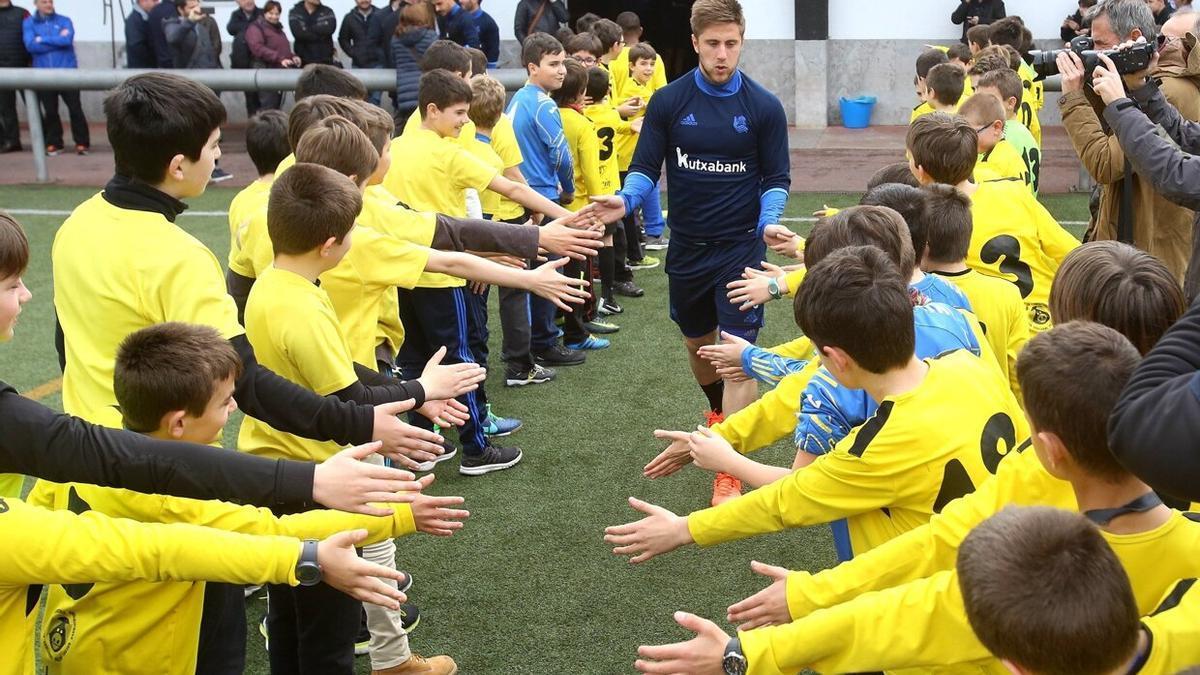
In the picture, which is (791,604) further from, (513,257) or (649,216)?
(649,216)

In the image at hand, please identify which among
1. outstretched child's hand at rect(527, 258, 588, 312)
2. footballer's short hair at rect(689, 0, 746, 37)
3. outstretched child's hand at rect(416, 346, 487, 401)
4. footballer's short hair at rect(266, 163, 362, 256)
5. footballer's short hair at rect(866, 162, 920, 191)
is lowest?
outstretched child's hand at rect(416, 346, 487, 401)

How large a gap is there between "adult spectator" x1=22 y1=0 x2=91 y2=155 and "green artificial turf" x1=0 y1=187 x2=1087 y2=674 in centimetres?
887

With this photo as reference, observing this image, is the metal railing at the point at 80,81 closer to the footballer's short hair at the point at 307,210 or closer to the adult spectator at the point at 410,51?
the adult spectator at the point at 410,51

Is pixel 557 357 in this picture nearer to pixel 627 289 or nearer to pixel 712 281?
pixel 627 289

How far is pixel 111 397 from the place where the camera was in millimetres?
3260

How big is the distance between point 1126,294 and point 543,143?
212 inches

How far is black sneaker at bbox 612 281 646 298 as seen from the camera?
362 inches

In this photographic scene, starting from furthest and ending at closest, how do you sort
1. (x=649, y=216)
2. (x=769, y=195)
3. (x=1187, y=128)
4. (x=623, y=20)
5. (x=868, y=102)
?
(x=868, y=102) < (x=623, y=20) < (x=649, y=216) < (x=769, y=195) < (x=1187, y=128)

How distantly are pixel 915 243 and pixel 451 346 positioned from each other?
2631mm

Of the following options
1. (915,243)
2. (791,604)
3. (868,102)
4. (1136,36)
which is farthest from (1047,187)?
(791,604)

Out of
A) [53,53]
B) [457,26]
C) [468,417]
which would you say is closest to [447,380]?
[468,417]

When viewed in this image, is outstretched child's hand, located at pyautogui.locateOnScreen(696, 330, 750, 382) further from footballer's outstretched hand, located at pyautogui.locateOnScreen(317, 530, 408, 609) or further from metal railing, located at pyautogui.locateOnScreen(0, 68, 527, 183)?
metal railing, located at pyautogui.locateOnScreen(0, 68, 527, 183)

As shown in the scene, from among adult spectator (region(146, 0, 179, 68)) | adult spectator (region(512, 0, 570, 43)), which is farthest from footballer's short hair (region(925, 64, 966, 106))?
adult spectator (region(146, 0, 179, 68))

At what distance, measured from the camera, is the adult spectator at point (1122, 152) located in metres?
5.45
